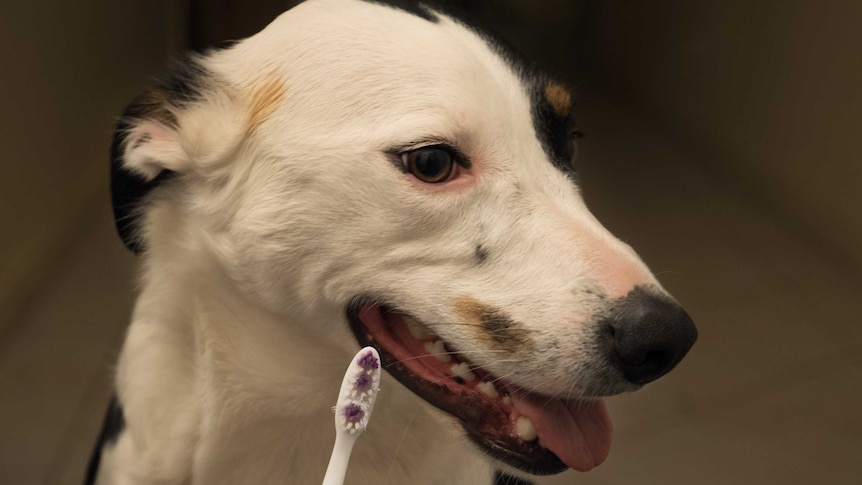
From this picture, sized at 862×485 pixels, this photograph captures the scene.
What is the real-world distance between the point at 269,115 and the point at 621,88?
5.35 feet

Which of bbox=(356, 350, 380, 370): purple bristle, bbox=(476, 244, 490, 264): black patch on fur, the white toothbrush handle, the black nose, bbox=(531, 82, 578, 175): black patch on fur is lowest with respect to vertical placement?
the white toothbrush handle

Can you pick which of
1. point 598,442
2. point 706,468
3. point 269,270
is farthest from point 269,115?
point 706,468

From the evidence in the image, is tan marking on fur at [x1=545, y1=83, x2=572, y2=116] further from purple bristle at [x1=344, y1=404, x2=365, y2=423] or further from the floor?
the floor

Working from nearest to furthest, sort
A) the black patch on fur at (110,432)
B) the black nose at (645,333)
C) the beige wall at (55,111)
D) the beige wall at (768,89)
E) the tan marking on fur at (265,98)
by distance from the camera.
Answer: the black nose at (645,333) → the tan marking on fur at (265,98) → the black patch on fur at (110,432) → the beige wall at (55,111) → the beige wall at (768,89)

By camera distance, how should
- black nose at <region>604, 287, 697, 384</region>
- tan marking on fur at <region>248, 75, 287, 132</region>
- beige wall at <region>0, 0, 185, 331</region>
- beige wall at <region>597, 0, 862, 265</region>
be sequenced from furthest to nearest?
beige wall at <region>597, 0, 862, 265</region> < beige wall at <region>0, 0, 185, 331</region> < tan marking on fur at <region>248, 75, 287, 132</region> < black nose at <region>604, 287, 697, 384</region>

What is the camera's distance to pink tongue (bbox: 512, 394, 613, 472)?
0.65 m

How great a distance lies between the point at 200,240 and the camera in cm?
73

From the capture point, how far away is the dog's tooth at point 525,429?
0.64m

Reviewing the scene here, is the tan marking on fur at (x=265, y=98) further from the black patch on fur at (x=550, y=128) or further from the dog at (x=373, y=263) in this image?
the black patch on fur at (x=550, y=128)

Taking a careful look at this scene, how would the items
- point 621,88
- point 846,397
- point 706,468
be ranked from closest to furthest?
point 706,468
point 846,397
point 621,88

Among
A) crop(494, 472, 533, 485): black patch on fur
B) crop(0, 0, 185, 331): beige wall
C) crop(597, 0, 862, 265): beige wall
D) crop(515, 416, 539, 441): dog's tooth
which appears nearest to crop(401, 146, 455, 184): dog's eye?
crop(515, 416, 539, 441): dog's tooth

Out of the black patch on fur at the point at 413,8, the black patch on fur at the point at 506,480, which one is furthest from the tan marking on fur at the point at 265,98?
the black patch on fur at the point at 506,480

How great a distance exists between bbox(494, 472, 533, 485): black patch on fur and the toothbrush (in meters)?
0.34

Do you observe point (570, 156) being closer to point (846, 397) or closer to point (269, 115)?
point (269, 115)
